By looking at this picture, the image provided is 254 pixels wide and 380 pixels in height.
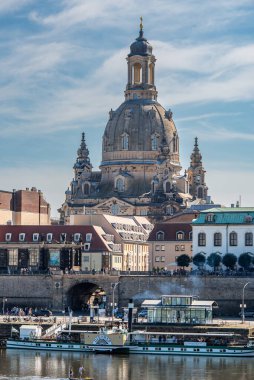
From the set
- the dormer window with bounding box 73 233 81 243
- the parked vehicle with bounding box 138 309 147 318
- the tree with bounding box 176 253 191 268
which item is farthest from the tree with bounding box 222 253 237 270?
the dormer window with bounding box 73 233 81 243

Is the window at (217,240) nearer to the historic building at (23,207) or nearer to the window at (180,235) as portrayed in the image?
the window at (180,235)

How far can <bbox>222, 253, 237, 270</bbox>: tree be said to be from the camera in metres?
130

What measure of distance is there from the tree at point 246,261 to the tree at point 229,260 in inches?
25.0

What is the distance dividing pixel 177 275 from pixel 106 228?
2803 cm

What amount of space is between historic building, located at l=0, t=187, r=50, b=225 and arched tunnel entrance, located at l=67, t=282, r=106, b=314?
23594 mm

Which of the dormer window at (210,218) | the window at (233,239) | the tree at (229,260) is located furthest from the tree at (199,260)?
the dormer window at (210,218)

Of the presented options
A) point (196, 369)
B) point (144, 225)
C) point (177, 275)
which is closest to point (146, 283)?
point (177, 275)

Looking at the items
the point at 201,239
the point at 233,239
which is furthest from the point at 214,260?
the point at 201,239

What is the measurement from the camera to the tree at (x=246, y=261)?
12912cm

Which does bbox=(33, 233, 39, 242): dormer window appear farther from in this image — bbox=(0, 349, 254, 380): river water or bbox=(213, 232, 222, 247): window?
bbox=(0, 349, 254, 380): river water

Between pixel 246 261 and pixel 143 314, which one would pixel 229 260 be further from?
pixel 143 314

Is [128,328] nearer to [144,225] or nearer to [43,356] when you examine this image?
[43,356]

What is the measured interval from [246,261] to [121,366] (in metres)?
36.2

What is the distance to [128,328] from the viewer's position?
10769 centimetres
